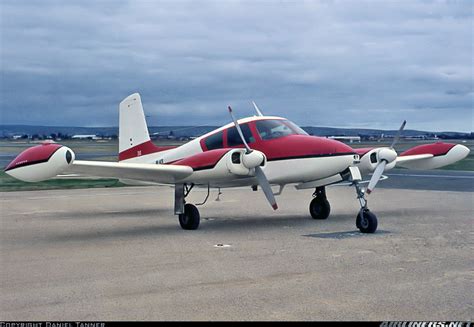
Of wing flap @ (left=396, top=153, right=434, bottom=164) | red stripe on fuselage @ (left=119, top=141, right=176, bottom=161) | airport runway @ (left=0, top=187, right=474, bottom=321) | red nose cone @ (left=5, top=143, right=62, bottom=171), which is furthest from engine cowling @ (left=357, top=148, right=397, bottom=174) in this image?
red nose cone @ (left=5, top=143, right=62, bottom=171)

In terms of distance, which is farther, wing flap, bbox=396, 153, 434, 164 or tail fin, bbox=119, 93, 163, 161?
tail fin, bbox=119, 93, 163, 161

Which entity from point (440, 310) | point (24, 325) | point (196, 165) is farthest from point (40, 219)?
point (440, 310)

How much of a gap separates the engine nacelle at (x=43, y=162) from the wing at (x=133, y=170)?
3.40 feet

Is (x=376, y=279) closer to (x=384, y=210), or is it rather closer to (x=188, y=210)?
(x=188, y=210)

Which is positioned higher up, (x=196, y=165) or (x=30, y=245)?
(x=196, y=165)

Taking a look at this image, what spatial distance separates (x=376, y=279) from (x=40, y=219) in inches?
433

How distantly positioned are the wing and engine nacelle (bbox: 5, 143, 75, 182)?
3.40ft

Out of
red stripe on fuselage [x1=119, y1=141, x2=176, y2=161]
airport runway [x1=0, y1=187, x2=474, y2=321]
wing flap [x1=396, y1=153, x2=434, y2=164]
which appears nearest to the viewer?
airport runway [x1=0, y1=187, x2=474, y2=321]

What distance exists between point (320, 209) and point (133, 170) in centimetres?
484

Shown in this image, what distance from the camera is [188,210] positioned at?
47.5 ft

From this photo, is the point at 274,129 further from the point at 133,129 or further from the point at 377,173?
the point at 133,129

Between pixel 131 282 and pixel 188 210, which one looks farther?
pixel 188 210

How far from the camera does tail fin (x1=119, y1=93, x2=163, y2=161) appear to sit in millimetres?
17953

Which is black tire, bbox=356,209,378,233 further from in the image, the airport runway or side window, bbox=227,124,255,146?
side window, bbox=227,124,255,146
